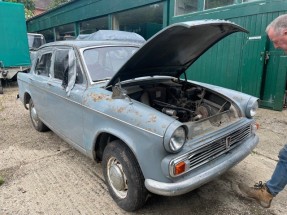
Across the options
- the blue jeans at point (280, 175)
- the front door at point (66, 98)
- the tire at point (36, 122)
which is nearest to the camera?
the blue jeans at point (280, 175)

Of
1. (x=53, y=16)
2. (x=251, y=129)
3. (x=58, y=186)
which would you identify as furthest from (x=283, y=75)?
(x=53, y=16)

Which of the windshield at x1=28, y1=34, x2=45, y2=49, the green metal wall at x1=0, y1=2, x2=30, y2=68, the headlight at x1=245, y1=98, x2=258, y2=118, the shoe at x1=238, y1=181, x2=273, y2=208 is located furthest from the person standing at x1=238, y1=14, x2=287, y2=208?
the windshield at x1=28, y1=34, x2=45, y2=49

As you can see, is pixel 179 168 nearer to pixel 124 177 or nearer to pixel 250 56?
pixel 124 177

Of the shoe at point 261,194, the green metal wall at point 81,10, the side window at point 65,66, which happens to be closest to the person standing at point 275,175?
the shoe at point 261,194

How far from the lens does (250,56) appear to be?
6.34 meters

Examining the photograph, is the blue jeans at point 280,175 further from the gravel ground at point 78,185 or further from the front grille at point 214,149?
the front grille at point 214,149

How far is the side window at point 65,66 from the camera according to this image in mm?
3273

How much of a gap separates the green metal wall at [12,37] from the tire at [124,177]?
889cm

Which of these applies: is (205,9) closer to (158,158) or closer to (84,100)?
(84,100)

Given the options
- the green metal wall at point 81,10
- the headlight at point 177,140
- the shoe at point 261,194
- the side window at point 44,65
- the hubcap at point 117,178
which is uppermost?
the green metal wall at point 81,10

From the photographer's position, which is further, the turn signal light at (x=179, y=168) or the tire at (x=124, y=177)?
the tire at (x=124, y=177)

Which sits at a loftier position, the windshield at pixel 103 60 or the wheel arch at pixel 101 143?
the windshield at pixel 103 60

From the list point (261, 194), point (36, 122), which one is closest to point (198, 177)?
point (261, 194)

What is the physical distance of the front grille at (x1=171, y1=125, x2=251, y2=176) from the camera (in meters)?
2.26
